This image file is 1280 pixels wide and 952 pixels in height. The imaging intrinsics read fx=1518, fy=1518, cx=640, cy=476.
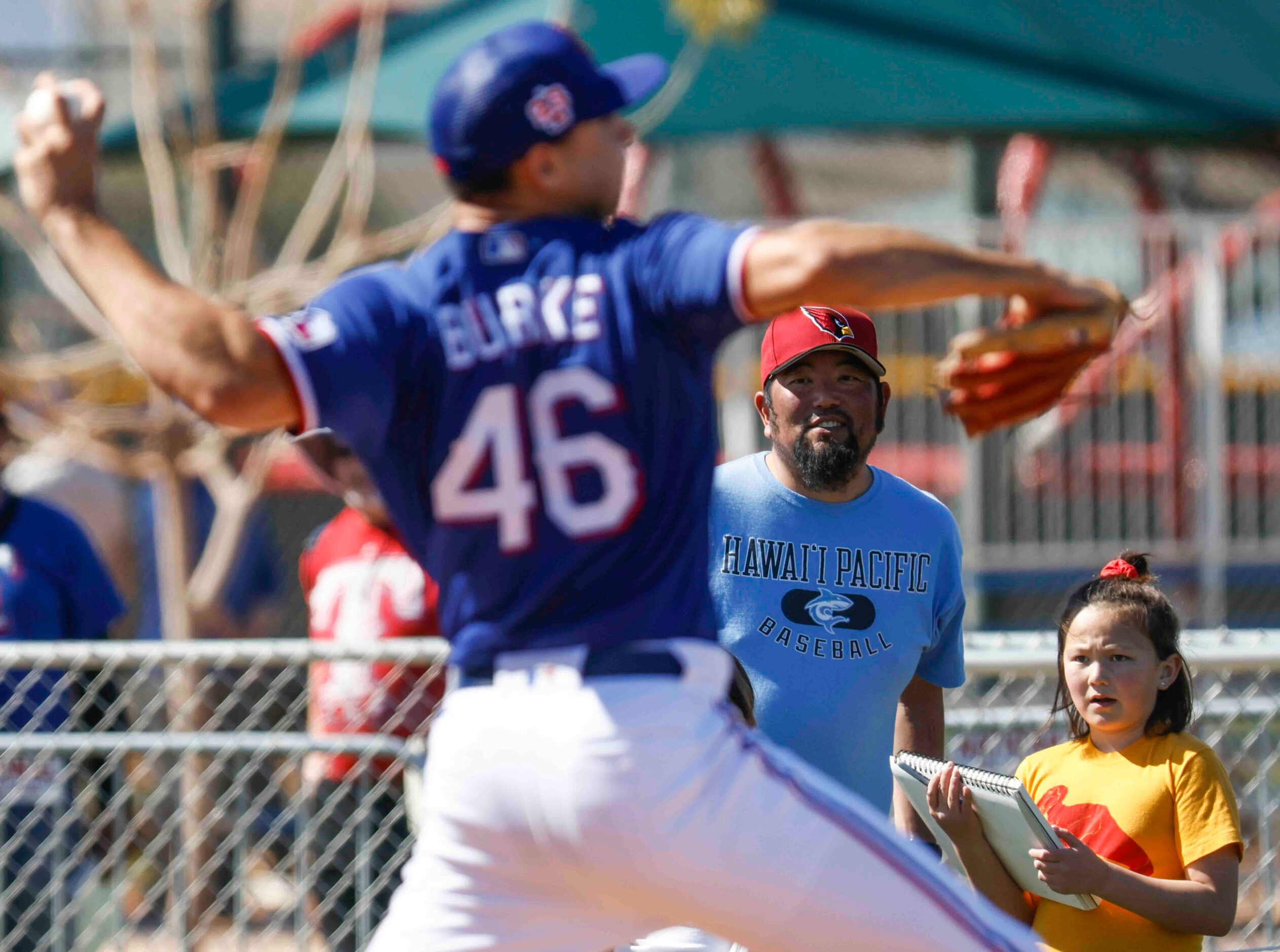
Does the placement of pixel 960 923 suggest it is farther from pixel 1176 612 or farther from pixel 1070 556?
pixel 1070 556

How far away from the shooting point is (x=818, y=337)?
127 inches

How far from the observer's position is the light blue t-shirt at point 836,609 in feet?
10.3

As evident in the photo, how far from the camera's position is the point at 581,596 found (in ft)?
7.18

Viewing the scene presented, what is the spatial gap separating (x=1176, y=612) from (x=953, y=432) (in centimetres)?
447

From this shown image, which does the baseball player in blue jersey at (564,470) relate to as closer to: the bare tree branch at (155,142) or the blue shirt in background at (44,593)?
the blue shirt in background at (44,593)

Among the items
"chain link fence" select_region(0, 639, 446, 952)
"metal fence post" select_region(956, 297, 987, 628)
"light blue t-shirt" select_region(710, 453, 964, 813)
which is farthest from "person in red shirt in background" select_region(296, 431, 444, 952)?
"metal fence post" select_region(956, 297, 987, 628)

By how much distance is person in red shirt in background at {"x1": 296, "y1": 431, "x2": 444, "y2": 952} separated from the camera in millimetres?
4719

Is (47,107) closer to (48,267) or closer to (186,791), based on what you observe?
(186,791)

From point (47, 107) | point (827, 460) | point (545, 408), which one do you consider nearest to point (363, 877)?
point (827, 460)

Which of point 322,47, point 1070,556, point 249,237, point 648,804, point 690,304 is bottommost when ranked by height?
point 1070,556

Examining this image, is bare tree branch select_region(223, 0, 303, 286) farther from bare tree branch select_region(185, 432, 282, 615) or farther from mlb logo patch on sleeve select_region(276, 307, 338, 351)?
mlb logo patch on sleeve select_region(276, 307, 338, 351)

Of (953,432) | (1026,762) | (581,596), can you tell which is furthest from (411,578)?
(953,432)

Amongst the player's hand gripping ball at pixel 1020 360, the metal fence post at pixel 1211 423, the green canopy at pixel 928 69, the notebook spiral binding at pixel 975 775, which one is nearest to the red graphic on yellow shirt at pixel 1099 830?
the notebook spiral binding at pixel 975 775

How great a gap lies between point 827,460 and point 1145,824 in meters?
0.97
